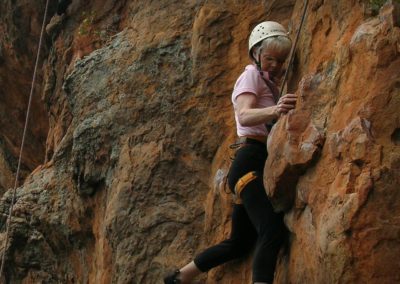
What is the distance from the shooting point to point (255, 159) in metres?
6.80

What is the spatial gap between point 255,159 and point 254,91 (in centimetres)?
54

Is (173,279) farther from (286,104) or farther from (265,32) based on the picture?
(265,32)

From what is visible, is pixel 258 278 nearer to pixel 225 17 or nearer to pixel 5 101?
pixel 225 17

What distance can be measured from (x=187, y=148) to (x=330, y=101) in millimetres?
2752

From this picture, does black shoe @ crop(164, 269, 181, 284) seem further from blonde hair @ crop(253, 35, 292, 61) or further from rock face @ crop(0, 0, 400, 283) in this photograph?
blonde hair @ crop(253, 35, 292, 61)

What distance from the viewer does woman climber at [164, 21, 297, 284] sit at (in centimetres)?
648

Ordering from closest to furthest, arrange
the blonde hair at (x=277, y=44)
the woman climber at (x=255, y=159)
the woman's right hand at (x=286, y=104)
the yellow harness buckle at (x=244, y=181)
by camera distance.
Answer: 1. the woman's right hand at (x=286, y=104)
2. the woman climber at (x=255, y=159)
3. the yellow harness buckle at (x=244, y=181)
4. the blonde hair at (x=277, y=44)

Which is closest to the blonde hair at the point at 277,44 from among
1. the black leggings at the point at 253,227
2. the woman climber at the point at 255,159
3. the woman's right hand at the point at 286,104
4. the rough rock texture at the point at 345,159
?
the woman climber at the point at 255,159

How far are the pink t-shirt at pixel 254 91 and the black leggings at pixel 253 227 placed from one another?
12cm

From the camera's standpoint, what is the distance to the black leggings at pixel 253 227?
20.8 ft

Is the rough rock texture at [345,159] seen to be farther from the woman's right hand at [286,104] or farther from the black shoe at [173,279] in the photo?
the black shoe at [173,279]

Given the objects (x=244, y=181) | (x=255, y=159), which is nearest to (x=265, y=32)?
(x=255, y=159)

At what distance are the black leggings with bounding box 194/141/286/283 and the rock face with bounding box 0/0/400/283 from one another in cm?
16

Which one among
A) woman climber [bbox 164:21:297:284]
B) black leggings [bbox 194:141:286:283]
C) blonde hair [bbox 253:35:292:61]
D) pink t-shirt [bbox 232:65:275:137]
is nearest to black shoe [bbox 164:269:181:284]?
woman climber [bbox 164:21:297:284]
